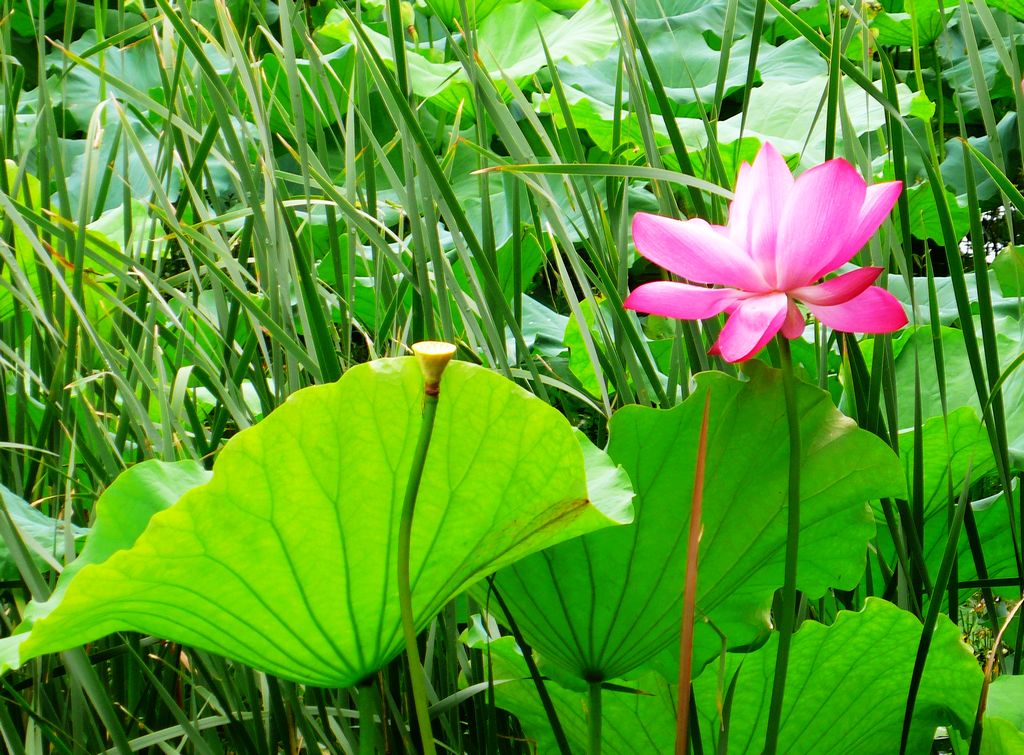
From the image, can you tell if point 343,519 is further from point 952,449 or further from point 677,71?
point 677,71

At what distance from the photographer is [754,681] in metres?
0.56

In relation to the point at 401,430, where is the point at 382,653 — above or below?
below

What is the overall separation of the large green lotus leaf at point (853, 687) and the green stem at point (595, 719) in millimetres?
68

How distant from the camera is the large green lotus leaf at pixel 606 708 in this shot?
1.84ft

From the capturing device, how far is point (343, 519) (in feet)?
1.28

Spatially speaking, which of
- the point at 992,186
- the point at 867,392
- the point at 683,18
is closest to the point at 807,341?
the point at 867,392

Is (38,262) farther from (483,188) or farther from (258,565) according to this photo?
(258,565)

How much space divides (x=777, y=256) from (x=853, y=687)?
0.29 meters

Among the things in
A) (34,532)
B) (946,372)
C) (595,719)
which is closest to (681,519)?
(595,719)

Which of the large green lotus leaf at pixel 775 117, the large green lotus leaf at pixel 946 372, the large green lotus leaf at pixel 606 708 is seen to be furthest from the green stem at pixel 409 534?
the large green lotus leaf at pixel 775 117

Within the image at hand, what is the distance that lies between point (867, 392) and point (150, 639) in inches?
19.9

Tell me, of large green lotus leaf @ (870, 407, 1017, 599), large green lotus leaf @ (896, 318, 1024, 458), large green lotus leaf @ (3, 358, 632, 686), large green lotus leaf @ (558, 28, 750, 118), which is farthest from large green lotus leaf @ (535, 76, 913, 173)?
large green lotus leaf @ (3, 358, 632, 686)

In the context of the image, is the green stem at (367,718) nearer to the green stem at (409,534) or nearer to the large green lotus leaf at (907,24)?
the green stem at (409,534)

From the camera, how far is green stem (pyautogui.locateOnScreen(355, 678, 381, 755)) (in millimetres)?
405
